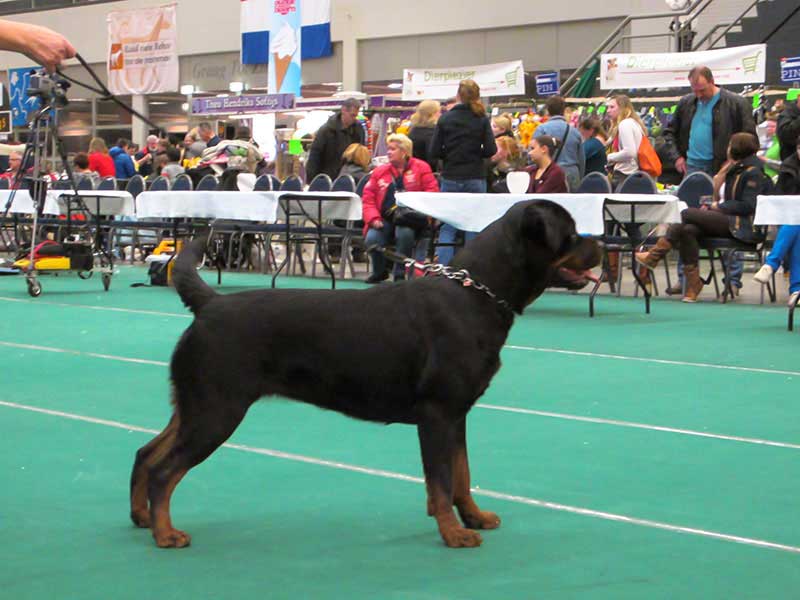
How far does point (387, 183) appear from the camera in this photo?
12664 millimetres

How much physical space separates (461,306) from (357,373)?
36cm

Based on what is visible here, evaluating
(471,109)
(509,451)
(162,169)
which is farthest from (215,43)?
(509,451)

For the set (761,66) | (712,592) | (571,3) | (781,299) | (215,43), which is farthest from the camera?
(215,43)

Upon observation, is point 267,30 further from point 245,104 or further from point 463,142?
point 463,142

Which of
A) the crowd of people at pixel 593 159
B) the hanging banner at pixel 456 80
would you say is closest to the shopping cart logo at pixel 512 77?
the hanging banner at pixel 456 80

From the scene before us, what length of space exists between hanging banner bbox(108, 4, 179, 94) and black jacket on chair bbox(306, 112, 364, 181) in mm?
14344

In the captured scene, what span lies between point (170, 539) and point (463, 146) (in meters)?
8.77

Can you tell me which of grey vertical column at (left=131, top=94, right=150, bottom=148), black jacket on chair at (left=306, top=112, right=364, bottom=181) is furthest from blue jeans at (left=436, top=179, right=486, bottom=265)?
grey vertical column at (left=131, top=94, right=150, bottom=148)

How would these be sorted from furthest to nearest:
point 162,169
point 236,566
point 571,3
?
point 571,3, point 162,169, point 236,566

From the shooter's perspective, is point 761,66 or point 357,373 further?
point 761,66

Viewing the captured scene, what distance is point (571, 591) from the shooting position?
3.33m

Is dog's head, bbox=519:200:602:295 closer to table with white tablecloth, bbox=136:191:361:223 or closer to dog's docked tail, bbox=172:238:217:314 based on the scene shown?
dog's docked tail, bbox=172:238:217:314

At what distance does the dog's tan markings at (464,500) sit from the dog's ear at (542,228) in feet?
2.22

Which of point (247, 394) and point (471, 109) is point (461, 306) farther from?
point (471, 109)
